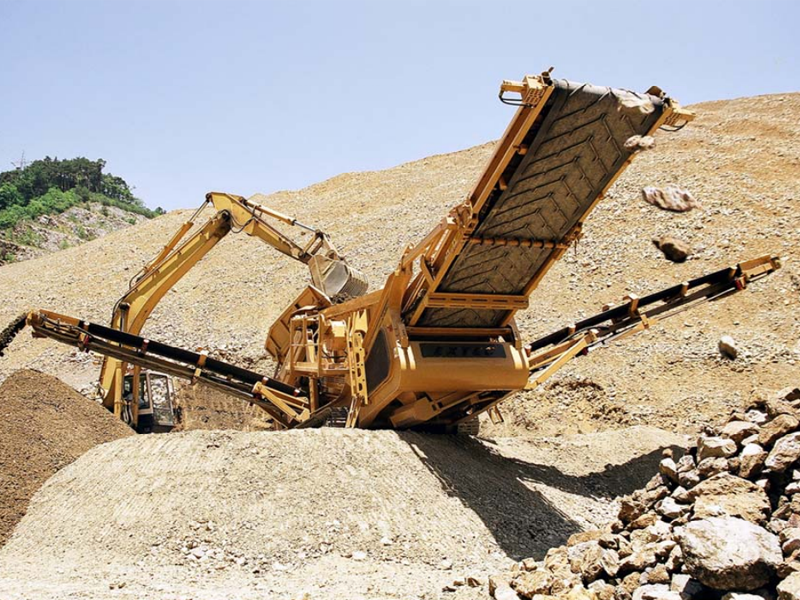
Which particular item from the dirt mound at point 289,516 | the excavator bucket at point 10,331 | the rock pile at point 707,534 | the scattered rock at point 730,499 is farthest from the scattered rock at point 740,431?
the excavator bucket at point 10,331

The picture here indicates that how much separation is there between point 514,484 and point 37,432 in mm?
5639

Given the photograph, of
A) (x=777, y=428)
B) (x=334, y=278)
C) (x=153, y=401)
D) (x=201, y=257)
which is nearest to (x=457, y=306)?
(x=334, y=278)

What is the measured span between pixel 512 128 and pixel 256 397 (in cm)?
618

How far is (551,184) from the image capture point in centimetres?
744

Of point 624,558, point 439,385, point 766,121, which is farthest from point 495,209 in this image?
point 766,121

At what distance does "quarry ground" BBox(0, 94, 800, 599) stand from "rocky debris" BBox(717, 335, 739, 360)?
13cm

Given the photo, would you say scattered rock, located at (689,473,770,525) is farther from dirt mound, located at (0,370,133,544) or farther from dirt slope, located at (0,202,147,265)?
dirt slope, located at (0,202,147,265)

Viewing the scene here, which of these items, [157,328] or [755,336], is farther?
[157,328]

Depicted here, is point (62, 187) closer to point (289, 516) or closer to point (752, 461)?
point (289, 516)

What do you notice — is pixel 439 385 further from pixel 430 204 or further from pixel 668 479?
pixel 430 204

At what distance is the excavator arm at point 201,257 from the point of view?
480 inches

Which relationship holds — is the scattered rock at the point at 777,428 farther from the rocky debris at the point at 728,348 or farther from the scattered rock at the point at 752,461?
the rocky debris at the point at 728,348

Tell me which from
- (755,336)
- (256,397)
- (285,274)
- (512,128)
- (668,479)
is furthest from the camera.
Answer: (285,274)

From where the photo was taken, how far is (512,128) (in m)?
6.94
